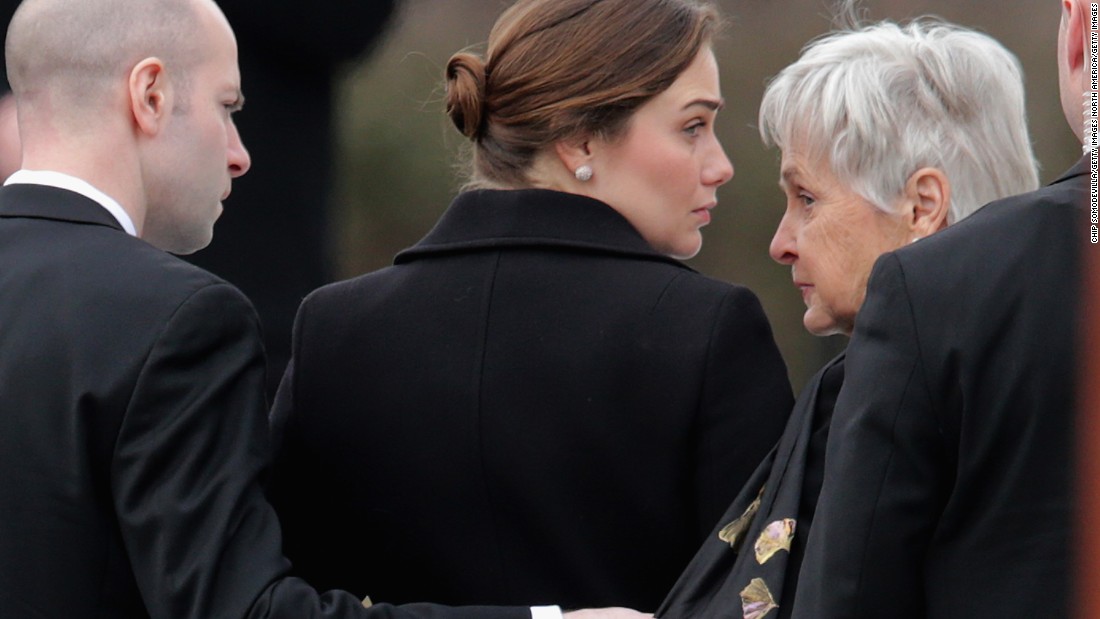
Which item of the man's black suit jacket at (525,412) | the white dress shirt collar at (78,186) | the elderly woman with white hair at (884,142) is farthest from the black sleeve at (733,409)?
the white dress shirt collar at (78,186)

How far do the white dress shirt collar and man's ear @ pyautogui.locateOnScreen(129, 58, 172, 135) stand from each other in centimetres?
10

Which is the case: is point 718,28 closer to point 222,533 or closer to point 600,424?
point 600,424

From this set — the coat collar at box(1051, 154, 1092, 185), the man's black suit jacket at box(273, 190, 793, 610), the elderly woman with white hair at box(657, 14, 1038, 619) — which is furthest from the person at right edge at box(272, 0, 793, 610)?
the coat collar at box(1051, 154, 1092, 185)

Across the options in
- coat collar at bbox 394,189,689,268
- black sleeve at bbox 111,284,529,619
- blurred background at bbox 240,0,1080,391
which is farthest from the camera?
blurred background at bbox 240,0,1080,391

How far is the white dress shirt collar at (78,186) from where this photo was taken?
186cm

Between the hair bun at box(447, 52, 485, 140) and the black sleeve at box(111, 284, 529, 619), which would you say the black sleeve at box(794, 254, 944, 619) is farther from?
the hair bun at box(447, 52, 485, 140)

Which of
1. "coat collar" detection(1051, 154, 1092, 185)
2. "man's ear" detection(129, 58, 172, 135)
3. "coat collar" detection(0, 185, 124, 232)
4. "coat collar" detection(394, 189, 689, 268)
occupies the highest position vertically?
"coat collar" detection(1051, 154, 1092, 185)

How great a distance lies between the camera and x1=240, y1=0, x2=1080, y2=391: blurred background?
148 inches

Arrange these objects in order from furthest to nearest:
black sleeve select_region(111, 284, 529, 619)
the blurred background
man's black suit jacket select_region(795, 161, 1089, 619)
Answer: the blurred background, black sleeve select_region(111, 284, 529, 619), man's black suit jacket select_region(795, 161, 1089, 619)

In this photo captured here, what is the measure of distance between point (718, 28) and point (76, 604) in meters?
1.06

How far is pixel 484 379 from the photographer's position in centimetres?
197

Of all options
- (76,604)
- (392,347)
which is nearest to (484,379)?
(392,347)

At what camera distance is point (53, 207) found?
6.04 feet

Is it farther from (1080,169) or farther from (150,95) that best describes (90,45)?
(1080,169)
